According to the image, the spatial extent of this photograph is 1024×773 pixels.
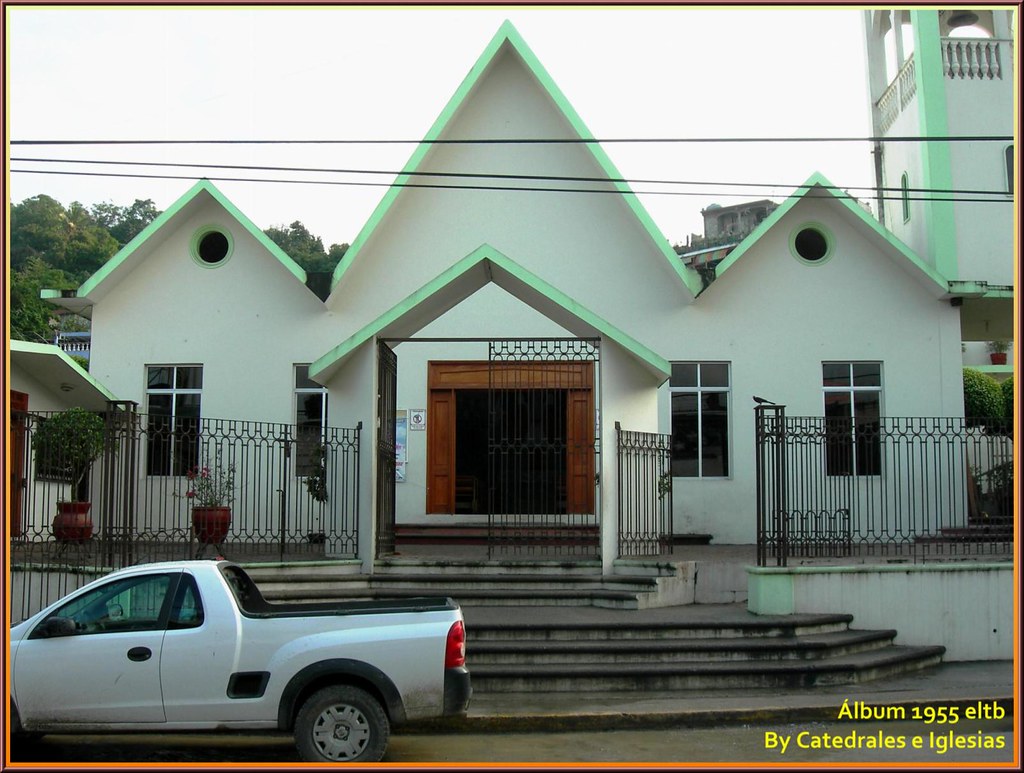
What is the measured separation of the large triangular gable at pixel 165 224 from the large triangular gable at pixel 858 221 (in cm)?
772

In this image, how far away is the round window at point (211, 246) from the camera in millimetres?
19719

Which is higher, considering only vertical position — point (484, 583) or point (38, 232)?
point (38, 232)

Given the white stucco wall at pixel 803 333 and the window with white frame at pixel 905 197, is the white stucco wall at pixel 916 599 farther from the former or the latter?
the window with white frame at pixel 905 197

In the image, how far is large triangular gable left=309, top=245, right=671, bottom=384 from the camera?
13781 millimetres

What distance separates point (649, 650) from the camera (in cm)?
1124

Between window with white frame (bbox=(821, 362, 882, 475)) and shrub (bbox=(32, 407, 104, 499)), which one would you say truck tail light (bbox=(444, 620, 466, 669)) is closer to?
shrub (bbox=(32, 407, 104, 499))

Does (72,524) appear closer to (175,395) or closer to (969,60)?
(175,395)

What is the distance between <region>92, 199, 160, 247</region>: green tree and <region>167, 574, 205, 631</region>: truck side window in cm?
6262

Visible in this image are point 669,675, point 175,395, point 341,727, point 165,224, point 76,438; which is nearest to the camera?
point 341,727

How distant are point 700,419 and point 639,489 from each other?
15.0ft

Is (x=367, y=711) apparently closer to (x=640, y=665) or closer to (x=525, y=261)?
(x=640, y=665)

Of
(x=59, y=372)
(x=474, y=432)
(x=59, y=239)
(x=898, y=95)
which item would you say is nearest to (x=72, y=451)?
(x=59, y=372)

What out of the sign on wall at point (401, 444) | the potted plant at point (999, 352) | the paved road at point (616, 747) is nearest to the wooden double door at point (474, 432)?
the sign on wall at point (401, 444)

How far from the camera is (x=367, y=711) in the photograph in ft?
26.0
